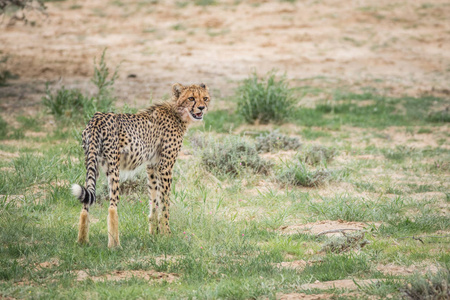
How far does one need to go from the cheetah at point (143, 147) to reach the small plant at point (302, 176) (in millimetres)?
1714

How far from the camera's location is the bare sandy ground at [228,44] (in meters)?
13.3

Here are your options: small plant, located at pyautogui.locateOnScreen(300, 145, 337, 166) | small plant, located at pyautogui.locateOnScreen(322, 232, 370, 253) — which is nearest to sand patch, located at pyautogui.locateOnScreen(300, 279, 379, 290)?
small plant, located at pyautogui.locateOnScreen(322, 232, 370, 253)

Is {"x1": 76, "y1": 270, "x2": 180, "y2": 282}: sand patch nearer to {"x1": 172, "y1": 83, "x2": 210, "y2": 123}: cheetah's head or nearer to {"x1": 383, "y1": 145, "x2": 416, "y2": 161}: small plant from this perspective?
{"x1": 172, "y1": 83, "x2": 210, "y2": 123}: cheetah's head

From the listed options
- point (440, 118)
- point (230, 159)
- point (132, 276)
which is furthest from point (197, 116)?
point (440, 118)

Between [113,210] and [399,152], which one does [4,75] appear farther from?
[113,210]

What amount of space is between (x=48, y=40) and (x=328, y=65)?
7425 millimetres

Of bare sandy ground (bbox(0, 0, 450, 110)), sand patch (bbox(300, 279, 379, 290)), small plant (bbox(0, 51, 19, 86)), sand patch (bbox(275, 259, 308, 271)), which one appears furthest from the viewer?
bare sandy ground (bbox(0, 0, 450, 110))

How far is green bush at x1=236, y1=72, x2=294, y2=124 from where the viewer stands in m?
10.0

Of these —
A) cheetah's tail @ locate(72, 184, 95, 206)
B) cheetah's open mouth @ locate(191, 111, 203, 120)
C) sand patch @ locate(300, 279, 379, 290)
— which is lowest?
sand patch @ locate(300, 279, 379, 290)

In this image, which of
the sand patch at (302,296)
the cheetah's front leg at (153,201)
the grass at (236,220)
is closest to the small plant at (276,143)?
the grass at (236,220)

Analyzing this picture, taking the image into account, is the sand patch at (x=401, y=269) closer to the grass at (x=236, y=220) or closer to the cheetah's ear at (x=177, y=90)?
the grass at (x=236, y=220)

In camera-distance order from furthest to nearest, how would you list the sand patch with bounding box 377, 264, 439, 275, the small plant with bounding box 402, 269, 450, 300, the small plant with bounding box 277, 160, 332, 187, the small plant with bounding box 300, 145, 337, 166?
the small plant with bounding box 300, 145, 337, 166 < the small plant with bounding box 277, 160, 332, 187 < the sand patch with bounding box 377, 264, 439, 275 < the small plant with bounding box 402, 269, 450, 300

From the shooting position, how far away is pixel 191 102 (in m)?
5.56

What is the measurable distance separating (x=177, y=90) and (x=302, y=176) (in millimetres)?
1995
